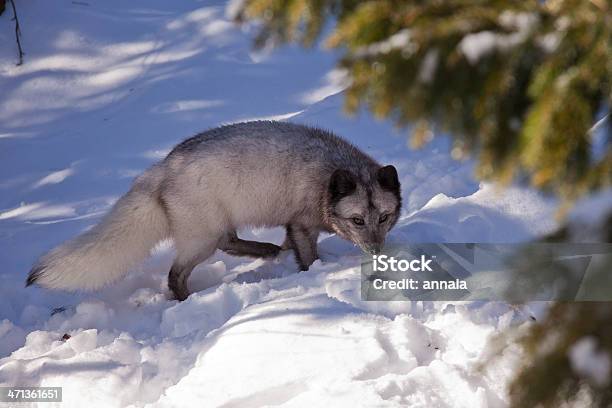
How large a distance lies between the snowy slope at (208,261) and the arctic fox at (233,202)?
306 millimetres

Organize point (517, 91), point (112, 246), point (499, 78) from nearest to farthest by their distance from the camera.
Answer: point (499, 78) → point (517, 91) → point (112, 246)

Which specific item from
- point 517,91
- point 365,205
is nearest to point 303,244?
point 365,205

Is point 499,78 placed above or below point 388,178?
above

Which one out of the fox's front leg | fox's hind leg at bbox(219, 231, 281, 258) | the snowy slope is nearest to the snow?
the snowy slope

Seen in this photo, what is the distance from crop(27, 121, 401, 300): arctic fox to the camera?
4.99m

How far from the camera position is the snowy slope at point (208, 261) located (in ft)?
11.4

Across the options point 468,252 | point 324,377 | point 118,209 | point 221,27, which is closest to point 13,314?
point 118,209

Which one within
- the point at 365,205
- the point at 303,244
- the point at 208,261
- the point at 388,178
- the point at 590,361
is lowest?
the point at 208,261

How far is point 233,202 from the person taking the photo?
516 cm

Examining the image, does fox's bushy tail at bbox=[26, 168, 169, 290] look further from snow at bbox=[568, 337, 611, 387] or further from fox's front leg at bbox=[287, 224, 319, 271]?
snow at bbox=[568, 337, 611, 387]

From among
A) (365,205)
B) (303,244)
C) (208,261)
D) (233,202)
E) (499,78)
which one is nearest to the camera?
(499,78)

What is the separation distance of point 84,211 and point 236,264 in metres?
1.78

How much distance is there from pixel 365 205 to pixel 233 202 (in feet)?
3.02

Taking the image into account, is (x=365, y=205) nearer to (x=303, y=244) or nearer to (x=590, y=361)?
(x=303, y=244)
